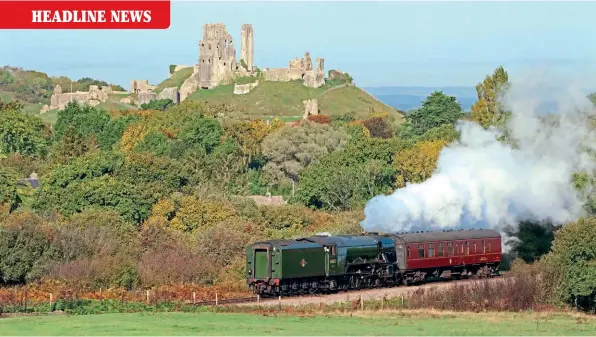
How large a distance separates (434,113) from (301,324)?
109506 mm

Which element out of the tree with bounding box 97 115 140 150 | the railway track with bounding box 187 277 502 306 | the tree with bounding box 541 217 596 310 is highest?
the tree with bounding box 97 115 140 150

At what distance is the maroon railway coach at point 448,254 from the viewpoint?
6081 centimetres

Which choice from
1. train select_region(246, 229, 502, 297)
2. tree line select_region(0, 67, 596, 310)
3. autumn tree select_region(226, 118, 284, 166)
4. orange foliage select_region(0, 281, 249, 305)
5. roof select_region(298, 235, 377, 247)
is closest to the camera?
orange foliage select_region(0, 281, 249, 305)

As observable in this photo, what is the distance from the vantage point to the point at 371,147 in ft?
352

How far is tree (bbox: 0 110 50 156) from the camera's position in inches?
5059

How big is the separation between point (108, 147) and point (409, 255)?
82.3 m

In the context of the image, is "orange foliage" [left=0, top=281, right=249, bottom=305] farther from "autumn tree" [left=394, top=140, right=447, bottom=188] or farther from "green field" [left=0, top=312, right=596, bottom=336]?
"autumn tree" [left=394, top=140, right=447, bottom=188]

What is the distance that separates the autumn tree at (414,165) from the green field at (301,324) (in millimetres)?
51389

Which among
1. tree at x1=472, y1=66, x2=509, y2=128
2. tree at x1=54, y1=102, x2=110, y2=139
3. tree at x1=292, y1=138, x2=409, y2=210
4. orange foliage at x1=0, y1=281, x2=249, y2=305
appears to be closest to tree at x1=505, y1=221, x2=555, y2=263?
orange foliage at x1=0, y1=281, x2=249, y2=305

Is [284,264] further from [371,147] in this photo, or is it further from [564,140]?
[371,147]

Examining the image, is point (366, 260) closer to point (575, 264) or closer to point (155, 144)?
point (575, 264)

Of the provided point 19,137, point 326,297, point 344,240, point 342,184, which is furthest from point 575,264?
point 19,137

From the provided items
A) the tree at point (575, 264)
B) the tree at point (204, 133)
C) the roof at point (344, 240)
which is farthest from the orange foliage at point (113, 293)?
the tree at point (204, 133)

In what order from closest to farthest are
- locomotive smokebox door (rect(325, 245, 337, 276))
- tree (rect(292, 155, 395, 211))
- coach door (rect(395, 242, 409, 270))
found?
locomotive smokebox door (rect(325, 245, 337, 276)), coach door (rect(395, 242, 409, 270)), tree (rect(292, 155, 395, 211))
